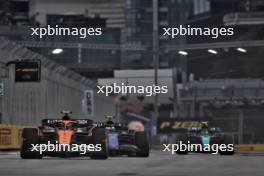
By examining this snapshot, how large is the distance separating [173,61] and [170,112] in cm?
933

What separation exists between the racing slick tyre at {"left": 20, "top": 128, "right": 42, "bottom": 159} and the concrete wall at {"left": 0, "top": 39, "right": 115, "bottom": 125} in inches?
706

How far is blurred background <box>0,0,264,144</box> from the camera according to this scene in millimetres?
49344

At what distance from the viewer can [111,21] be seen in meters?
102

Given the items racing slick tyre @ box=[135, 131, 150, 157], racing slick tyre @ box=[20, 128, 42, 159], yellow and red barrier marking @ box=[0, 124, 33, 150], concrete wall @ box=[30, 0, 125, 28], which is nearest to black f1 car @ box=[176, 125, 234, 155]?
racing slick tyre @ box=[135, 131, 150, 157]

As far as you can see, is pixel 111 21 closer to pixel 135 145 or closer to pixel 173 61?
pixel 173 61

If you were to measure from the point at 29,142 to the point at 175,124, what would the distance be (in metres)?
45.1

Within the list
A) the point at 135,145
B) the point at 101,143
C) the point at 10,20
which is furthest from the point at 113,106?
the point at 101,143

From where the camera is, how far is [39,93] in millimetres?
47219
